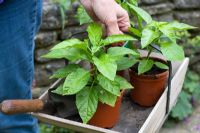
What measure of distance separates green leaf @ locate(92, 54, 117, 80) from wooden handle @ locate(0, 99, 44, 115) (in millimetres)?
197

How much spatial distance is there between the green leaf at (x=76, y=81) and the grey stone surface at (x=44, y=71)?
1.37 metres

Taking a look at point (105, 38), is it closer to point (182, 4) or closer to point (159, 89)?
point (159, 89)

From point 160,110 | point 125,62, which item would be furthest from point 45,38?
point 160,110

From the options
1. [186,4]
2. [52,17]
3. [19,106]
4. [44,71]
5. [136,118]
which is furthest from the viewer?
[186,4]

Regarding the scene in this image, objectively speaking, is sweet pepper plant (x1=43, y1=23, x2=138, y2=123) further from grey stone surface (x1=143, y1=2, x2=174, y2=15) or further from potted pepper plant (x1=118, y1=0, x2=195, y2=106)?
grey stone surface (x1=143, y1=2, x2=174, y2=15)

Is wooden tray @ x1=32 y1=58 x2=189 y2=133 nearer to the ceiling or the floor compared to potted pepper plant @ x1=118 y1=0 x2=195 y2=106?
nearer to the floor

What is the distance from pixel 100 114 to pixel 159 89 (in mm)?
245

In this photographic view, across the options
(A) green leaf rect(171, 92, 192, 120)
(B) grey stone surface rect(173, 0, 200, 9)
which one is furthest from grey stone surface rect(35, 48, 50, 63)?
(B) grey stone surface rect(173, 0, 200, 9)

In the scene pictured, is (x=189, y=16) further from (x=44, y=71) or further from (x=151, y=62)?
(x=151, y=62)

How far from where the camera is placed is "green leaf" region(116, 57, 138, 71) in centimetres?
129

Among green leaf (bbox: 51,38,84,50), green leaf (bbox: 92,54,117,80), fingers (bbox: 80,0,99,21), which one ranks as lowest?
green leaf (bbox: 92,54,117,80)

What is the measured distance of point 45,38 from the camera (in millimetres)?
2438

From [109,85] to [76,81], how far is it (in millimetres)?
96

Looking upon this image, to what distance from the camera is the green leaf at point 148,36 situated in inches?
48.0
